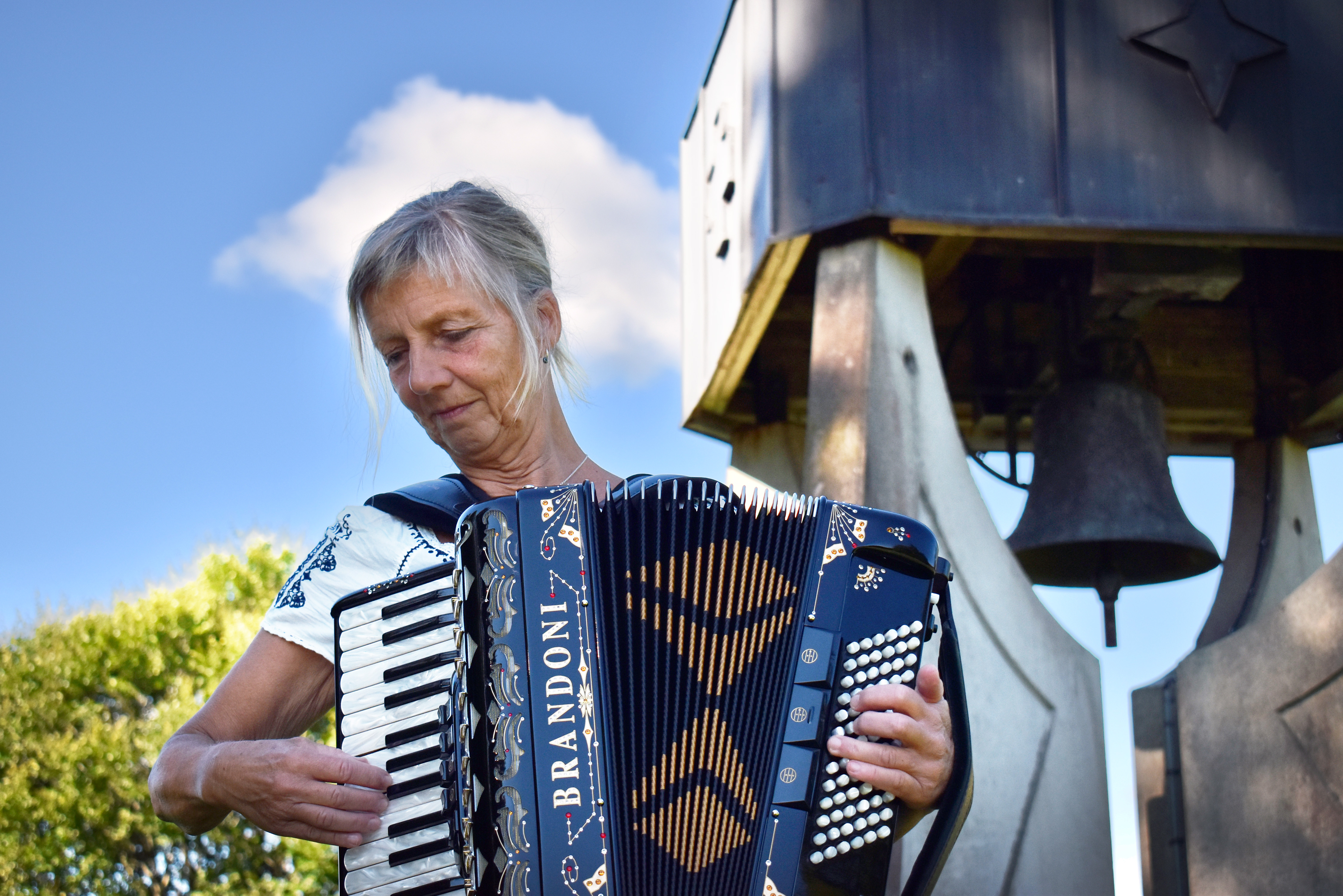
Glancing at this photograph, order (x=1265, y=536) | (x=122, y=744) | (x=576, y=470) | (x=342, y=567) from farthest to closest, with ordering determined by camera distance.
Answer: (x=122, y=744)
(x=1265, y=536)
(x=576, y=470)
(x=342, y=567)

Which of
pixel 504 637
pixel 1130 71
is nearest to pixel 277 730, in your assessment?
pixel 504 637

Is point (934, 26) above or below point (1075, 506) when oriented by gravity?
above

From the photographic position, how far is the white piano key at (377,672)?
213cm

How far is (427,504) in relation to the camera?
242cm

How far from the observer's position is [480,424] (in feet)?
8.27

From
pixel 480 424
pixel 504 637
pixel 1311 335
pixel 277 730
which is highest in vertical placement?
pixel 1311 335

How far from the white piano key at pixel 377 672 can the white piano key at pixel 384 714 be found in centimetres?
3

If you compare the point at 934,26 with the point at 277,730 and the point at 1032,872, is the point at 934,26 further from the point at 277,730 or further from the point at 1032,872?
the point at 277,730

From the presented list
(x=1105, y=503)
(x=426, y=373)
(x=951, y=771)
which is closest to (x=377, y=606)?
(x=426, y=373)

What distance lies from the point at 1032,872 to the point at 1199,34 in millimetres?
3376

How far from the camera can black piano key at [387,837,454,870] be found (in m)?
2.05

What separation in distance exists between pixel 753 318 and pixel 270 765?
432 cm

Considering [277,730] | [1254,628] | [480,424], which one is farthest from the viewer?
[1254,628]

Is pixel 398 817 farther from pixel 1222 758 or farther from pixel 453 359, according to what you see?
pixel 1222 758
